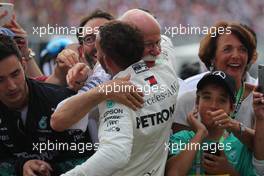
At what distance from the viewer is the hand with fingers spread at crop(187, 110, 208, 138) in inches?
105

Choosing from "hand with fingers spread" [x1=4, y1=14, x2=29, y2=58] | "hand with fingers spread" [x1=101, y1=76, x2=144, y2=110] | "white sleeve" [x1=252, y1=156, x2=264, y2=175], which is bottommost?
"white sleeve" [x1=252, y1=156, x2=264, y2=175]

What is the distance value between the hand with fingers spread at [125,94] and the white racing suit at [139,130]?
0.07 ft

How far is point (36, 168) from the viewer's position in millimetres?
2600

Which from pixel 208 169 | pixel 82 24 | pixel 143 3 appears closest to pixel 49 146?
pixel 208 169

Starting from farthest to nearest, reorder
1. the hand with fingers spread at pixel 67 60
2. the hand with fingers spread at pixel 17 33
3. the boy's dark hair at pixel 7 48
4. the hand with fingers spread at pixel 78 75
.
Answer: the hand with fingers spread at pixel 17 33
the hand with fingers spread at pixel 67 60
the boy's dark hair at pixel 7 48
the hand with fingers spread at pixel 78 75

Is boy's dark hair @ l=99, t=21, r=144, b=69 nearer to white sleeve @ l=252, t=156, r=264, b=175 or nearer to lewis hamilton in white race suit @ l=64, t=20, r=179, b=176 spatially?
lewis hamilton in white race suit @ l=64, t=20, r=179, b=176

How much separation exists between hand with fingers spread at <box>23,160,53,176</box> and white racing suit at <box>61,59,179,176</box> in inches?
14.1

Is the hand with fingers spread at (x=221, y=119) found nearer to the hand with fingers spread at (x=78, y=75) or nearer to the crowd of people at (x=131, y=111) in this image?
the crowd of people at (x=131, y=111)

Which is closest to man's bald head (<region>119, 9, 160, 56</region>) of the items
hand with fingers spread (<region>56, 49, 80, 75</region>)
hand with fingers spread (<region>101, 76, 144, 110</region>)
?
hand with fingers spread (<region>101, 76, 144, 110</region>)

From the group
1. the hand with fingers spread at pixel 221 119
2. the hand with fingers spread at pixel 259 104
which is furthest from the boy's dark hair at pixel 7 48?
the hand with fingers spread at pixel 259 104

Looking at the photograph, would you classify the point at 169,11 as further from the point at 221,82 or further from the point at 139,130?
the point at 139,130

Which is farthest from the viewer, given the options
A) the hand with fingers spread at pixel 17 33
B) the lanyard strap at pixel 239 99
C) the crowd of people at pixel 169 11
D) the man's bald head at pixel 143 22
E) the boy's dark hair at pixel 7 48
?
the crowd of people at pixel 169 11

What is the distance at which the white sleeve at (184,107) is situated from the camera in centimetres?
296

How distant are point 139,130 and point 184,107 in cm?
65
